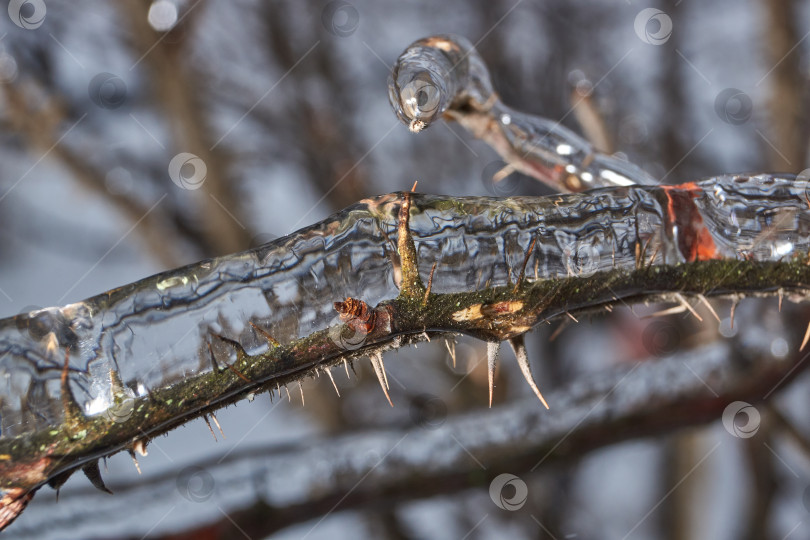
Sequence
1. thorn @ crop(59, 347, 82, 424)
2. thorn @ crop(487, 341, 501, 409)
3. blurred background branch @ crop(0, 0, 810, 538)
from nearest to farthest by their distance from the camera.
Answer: thorn @ crop(59, 347, 82, 424) → thorn @ crop(487, 341, 501, 409) → blurred background branch @ crop(0, 0, 810, 538)

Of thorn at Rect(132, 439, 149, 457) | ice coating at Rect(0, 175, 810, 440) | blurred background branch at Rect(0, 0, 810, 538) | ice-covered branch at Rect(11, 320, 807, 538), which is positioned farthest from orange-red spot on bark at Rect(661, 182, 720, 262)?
blurred background branch at Rect(0, 0, 810, 538)

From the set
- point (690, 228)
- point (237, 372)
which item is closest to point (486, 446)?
point (690, 228)

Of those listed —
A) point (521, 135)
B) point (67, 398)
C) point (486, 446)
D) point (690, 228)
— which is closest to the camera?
point (67, 398)

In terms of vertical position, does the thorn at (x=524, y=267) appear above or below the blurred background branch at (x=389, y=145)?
below

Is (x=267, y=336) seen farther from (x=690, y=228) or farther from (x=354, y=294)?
Answer: (x=690, y=228)

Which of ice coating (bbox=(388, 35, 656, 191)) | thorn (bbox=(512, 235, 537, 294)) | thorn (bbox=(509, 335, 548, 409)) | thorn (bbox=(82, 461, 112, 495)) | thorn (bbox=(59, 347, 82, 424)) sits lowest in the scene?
thorn (bbox=(509, 335, 548, 409))

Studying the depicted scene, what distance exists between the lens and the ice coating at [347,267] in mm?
547

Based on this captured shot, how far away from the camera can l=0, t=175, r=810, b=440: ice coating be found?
55 centimetres

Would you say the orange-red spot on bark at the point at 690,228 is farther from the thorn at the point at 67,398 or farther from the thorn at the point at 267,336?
the thorn at the point at 67,398

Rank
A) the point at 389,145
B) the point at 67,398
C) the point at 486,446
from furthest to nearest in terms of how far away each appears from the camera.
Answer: the point at 389,145, the point at 486,446, the point at 67,398

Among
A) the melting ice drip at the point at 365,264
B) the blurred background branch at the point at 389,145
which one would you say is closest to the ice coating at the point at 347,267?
the melting ice drip at the point at 365,264

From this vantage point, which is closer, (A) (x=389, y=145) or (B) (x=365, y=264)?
(B) (x=365, y=264)

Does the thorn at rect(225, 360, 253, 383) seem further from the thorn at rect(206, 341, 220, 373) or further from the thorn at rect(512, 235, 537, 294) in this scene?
the thorn at rect(512, 235, 537, 294)

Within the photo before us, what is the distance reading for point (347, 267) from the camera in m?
0.59
